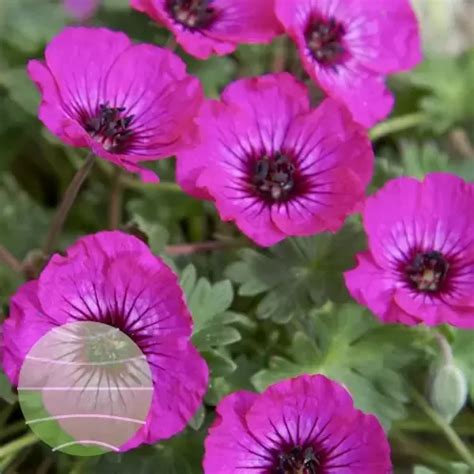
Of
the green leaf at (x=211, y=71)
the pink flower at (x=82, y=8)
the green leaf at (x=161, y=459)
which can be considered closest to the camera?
the green leaf at (x=161, y=459)

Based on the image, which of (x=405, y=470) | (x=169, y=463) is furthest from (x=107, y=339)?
(x=405, y=470)

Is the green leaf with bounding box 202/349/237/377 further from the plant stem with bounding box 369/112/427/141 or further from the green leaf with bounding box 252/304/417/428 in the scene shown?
the plant stem with bounding box 369/112/427/141

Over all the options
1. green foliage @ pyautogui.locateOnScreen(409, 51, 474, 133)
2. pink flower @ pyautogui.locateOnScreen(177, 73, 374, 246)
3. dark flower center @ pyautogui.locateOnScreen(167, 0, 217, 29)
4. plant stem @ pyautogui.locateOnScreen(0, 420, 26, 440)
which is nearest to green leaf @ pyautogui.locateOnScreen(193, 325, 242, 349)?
pink flower @ pyautogui.locateOnScreen(177, 73, 374, 246)

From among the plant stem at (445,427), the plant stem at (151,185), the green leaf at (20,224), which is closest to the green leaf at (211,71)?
the plant stem at (151,185)

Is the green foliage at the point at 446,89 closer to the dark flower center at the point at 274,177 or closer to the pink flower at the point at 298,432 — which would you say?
the dark flower center at the point at 274,177

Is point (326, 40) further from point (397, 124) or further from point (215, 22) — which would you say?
point (397, 124)
